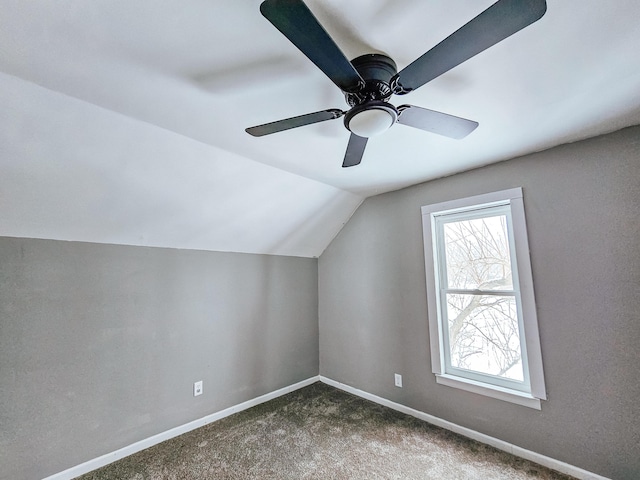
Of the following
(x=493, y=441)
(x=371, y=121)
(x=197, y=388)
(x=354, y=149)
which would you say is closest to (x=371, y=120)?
(x=371, y=121)

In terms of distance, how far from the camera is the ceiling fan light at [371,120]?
1.26 meters

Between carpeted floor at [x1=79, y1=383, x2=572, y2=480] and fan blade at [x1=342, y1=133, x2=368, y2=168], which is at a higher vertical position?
fan blade at [x1=342, y1=133, x2=368, y2=168]

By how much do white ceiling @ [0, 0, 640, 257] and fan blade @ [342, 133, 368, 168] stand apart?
21 centimetres

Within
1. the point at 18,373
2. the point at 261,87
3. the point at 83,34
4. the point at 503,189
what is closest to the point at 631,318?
the point at 503,189

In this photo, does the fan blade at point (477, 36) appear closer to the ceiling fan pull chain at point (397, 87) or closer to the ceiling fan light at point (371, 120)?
the ceiling fan pull chain at point (397, 87)

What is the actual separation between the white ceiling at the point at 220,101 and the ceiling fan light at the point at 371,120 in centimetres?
27

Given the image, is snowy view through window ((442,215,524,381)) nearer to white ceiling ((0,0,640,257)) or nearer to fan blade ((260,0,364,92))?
white ceiling ((0,0,640,257))

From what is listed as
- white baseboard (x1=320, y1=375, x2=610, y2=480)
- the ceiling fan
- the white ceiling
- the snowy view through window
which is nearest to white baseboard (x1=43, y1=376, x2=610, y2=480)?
white baseboard (x1=320, y1=375, x2=610, y2=480)

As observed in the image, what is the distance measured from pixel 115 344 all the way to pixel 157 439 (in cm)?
88

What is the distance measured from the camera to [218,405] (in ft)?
9.31

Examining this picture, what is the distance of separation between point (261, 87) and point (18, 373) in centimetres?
236

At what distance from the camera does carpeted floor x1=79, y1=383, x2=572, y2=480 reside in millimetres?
2033

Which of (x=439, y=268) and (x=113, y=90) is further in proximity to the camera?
(x=439, y=268)

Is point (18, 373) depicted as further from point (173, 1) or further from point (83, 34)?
point (173, 1)
